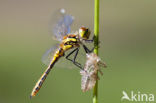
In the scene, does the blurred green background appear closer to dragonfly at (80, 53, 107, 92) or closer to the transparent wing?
the transparent wing

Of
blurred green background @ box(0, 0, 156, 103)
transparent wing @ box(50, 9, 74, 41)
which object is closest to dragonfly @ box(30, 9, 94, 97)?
transparent wing @ box(50, 9, 74, 41)

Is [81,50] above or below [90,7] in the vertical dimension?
above

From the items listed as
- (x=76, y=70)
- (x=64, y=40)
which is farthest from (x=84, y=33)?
(x=76, y=70)

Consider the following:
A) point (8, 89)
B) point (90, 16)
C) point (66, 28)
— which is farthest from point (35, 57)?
point (66, 28)

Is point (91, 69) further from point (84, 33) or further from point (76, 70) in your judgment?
point (76, 70)

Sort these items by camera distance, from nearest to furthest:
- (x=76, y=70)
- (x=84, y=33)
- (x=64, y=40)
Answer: (x=84, y=33)
(x=64, y=40)
(x=76, y=70)

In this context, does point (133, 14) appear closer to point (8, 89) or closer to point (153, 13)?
point (153, 13)
